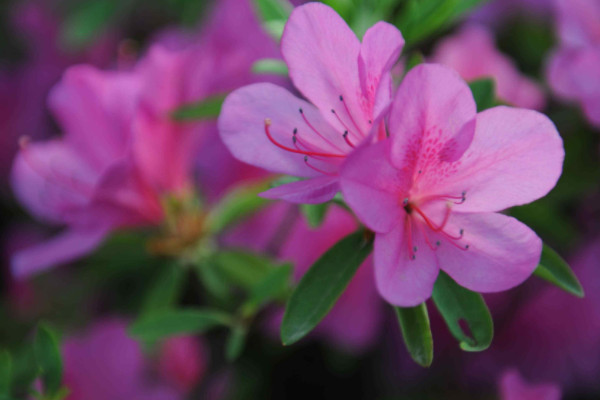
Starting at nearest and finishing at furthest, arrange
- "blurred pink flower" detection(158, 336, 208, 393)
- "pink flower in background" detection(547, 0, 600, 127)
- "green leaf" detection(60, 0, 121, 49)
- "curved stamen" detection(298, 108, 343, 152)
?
1. "curved stamen" detection(298, 108, 343, 152)
2. "pink flower in background" detection(547, 0, 600, 127)
3. "blurred pink flower" detection(158, 336, 208, 393)
4. "green leaf" detection(60, 0, 121, 49)

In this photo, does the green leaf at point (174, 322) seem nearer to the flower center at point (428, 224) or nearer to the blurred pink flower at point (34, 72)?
the flower center at point (428, 224)

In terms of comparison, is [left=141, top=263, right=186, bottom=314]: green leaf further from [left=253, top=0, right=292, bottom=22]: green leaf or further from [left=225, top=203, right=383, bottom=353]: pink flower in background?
[left=253, top=0, right=292, bottom=22]: green leaf

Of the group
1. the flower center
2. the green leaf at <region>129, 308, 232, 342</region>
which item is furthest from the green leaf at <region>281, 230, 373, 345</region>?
the green leaf at <region>129, 308, 232, 342</region>

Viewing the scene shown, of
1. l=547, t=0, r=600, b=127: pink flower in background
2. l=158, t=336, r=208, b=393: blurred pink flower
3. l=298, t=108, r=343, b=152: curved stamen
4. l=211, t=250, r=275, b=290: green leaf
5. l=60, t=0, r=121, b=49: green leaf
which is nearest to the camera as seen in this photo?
l=298, t=108, r=343, b=152: curved stamen

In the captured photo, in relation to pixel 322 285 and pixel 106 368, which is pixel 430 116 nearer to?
pixel 322 285

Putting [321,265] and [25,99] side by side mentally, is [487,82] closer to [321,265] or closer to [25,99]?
[321,265]

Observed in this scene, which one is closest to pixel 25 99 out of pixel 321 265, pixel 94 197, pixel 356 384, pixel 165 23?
pixel 165 23

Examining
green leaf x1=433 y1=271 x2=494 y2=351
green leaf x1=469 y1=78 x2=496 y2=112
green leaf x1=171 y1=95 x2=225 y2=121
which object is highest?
green leaf x1=171 y1=95 x2=225 y2=121

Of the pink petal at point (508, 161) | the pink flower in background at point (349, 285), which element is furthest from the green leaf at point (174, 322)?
the pink petal at point (508, 161)
